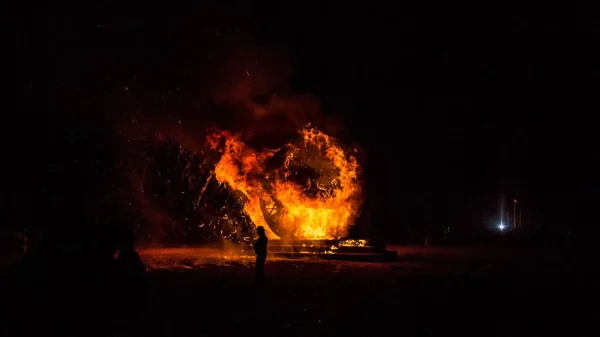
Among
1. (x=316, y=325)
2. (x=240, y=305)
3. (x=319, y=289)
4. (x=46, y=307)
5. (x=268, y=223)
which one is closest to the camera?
(x=46, y=307)

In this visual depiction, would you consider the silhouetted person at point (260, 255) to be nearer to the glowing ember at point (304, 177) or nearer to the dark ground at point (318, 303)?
the dark ground at point (318, 303)

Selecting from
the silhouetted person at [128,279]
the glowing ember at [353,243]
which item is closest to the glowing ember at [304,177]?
the glowing ember at [353,243]

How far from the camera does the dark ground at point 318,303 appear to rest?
6.19 meters

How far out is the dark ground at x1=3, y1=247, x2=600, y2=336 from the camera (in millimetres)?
6191

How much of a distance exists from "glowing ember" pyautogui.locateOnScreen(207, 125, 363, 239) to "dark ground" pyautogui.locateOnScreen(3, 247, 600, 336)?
6.25 meters

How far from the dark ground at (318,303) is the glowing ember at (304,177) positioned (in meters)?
6.25

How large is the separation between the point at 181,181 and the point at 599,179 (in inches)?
1228

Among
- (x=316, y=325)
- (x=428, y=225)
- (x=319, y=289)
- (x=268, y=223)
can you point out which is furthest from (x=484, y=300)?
(x=428, y=225)

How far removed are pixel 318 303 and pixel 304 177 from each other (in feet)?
44.1

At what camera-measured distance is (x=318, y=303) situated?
11.1 metres

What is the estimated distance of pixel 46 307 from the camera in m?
6.05

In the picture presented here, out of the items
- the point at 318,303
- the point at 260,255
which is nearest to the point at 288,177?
the point at 260,255

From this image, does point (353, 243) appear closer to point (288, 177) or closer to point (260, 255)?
point (288, 177)

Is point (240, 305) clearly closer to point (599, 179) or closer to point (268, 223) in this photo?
point (268, 223)
